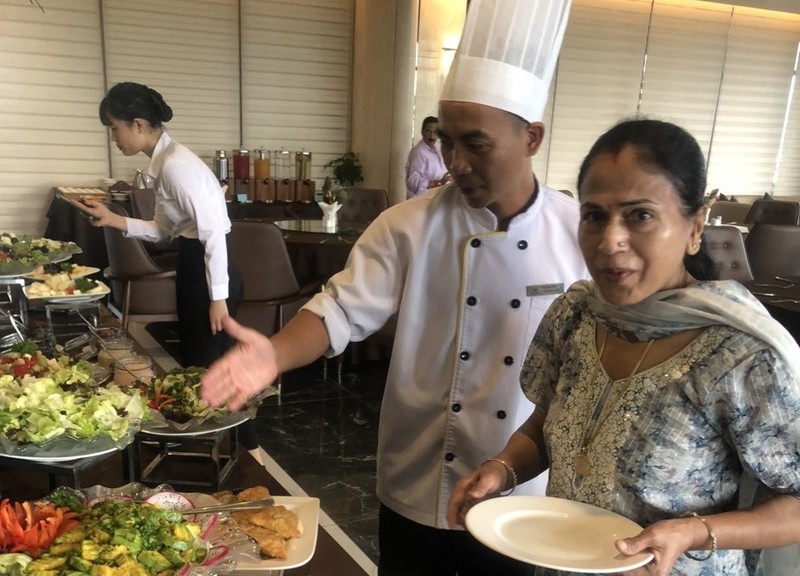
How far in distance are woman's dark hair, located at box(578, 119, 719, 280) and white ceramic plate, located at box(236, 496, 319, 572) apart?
2.11 feet

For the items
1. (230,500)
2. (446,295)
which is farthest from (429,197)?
(230,500)

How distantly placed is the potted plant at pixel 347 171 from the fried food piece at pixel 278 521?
5.38 meters

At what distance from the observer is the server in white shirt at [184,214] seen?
220cm

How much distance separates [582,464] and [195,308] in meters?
1.78

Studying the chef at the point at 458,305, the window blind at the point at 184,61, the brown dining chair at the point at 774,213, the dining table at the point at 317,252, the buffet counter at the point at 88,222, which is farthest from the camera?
the brown dining chair at the point at 774,213

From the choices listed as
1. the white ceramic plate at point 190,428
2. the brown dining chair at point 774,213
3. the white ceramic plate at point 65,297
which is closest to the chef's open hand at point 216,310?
the white ceramic plate at point 65,297

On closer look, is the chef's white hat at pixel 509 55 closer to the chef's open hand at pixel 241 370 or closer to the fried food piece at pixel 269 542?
the chef's open hand at pixel 241 370

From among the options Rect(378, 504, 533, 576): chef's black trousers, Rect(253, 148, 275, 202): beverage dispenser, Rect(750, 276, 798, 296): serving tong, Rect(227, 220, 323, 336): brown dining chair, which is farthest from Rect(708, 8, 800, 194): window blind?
Rect(378, 504, 533, 576): chef's black trousers

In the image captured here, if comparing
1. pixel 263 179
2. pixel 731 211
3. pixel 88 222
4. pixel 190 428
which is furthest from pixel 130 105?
pixel 731 211

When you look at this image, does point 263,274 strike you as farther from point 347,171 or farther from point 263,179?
point 347,171

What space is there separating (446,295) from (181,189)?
1312 mm

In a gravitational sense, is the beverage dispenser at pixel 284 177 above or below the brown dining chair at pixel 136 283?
above

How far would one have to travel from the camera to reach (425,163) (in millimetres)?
5223

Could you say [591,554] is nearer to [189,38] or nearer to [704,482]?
[704,482]
